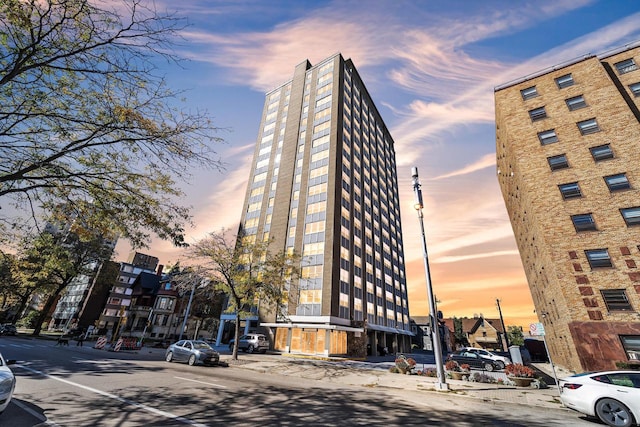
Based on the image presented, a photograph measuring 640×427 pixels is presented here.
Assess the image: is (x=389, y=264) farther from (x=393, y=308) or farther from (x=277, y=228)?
(x=277, y=228)

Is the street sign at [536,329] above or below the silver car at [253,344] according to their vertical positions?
above

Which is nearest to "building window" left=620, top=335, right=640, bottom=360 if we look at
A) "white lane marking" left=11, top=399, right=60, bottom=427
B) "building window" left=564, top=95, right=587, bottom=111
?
"building window" left=564, top=95, right=587, bottom=111

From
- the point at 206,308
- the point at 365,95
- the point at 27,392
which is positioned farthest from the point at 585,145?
the point at 206,308

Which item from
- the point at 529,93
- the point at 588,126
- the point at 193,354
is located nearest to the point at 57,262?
the point at 193,354

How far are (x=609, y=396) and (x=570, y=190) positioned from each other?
61.3 ft

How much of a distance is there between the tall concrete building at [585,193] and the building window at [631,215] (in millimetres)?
45

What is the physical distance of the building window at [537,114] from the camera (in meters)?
24.4

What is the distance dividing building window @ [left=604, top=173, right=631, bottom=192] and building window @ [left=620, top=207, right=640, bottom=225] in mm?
1724

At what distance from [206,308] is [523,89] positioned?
57.3 metres

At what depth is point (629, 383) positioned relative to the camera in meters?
7.31

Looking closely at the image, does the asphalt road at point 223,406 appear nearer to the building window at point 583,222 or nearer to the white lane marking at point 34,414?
the white lane marking at point 34,414

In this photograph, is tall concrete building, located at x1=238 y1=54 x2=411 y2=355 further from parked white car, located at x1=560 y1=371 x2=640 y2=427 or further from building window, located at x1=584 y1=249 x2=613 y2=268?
building window, located at x1=584 y1=249 x2=613 y2=268

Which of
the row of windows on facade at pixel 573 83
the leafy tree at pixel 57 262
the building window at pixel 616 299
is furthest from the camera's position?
the leafy tree at pixel 57 262

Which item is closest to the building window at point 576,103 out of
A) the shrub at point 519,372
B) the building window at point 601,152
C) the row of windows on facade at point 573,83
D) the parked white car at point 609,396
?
the row of windows on facade at point 573,83
